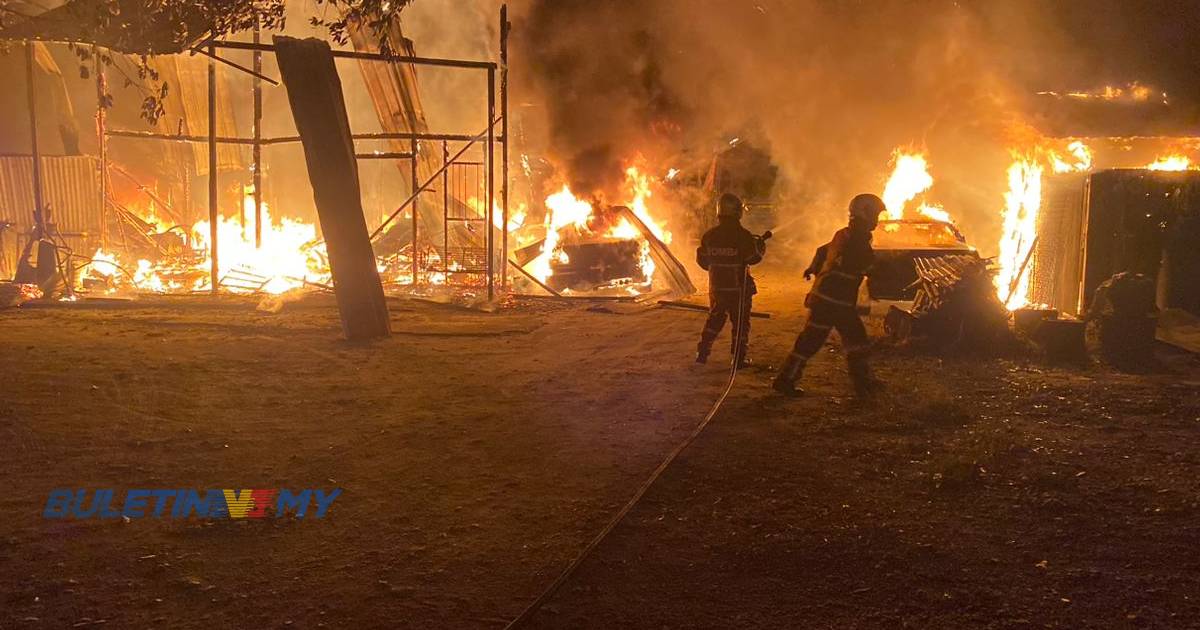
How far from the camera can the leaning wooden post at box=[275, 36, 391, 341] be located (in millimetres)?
9453

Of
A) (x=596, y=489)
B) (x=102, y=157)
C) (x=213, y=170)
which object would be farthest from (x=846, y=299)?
(x=102, y=157)

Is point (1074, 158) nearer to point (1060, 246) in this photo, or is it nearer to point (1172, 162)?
point (1172, 162)

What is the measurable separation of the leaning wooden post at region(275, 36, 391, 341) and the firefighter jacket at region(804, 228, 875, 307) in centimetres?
506

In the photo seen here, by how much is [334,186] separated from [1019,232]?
1069 cm

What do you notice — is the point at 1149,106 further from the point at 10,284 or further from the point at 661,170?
the point at 10,284

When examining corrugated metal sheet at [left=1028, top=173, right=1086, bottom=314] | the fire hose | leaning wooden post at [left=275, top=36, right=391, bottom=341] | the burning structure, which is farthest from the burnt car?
leaning wooden post at [left=275, top=36, right=391, bottom=341]

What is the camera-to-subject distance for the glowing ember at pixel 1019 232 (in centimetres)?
1246

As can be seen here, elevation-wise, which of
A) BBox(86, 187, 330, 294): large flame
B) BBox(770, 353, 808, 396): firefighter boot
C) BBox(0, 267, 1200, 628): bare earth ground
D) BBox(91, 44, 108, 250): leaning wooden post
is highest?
BBox(91, 44, 108, 250): leaning wooden post

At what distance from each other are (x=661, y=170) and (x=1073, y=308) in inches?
316

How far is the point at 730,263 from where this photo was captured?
26.7ft

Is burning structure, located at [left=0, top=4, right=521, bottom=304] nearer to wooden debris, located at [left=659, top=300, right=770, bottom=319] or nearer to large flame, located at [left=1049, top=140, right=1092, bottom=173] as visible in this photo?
wooden debris, located at [left=659, top=300, right=770, bottom=319]

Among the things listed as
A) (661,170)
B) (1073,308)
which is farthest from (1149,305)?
(661,170)

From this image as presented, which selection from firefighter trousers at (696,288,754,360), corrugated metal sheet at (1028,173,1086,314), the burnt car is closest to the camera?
firefighter trousers at (696,288,754,360)

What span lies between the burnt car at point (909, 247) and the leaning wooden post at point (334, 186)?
6.68 metres
